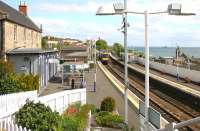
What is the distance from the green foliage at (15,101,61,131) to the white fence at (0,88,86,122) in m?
0.42

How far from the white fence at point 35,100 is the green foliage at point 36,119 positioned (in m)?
0.42

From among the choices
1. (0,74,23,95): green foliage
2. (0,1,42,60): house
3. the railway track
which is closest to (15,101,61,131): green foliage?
(0,74,23,95): green foliage

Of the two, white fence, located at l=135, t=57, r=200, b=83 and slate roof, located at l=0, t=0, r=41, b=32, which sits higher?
slate roof, located at l=0, t=0, r=41, b=32

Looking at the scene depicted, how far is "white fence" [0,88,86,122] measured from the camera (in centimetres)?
1585

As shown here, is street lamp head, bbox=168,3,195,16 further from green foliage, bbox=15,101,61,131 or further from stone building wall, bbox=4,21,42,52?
stone building wall, bbox=4,21,42,52

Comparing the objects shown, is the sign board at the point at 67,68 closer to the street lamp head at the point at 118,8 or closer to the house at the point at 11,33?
the house at the point at 11,33

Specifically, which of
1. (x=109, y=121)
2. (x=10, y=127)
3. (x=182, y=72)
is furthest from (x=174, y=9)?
(x=182, y=72)

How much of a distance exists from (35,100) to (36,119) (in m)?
3.77

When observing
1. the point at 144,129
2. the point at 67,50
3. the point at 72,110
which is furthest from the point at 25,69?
the point at 67,50

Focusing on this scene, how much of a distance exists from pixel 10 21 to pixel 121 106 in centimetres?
1563

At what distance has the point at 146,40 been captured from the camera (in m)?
15.1

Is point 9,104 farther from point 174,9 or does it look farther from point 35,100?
point 174,9

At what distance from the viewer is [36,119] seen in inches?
567

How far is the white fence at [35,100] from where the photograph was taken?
15850 millimetres
